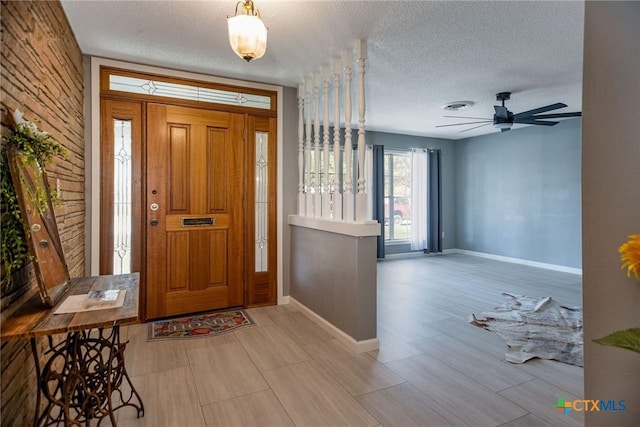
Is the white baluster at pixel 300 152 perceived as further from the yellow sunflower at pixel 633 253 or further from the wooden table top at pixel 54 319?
the yellow sunflower at pixel 633 253

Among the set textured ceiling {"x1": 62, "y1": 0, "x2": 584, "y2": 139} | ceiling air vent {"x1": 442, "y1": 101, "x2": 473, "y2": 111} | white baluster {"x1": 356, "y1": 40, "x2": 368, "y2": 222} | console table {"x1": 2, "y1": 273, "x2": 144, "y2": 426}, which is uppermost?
ceiling air vent {"x1": 442, "y1": 101, "x2": 473, "y2": 111}

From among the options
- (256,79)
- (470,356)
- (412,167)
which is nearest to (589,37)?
(470,356)

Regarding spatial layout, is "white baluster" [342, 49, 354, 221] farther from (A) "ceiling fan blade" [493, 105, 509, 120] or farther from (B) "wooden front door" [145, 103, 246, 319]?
(A) "ceiling fan blade" [493, 105, 509, 120]

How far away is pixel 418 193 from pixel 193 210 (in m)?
4.99

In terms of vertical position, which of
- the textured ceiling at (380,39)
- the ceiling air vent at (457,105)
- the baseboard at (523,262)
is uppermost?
the ceiling air vent at (457,105)

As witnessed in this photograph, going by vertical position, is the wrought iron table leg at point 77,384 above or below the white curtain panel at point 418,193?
below

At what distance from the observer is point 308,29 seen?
101 inches

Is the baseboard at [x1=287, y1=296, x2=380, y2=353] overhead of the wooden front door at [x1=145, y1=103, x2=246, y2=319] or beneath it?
beneath

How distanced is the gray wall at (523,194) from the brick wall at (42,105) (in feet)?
21.2

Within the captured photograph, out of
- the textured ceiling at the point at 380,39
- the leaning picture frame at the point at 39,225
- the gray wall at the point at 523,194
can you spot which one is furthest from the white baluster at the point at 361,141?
the gray wall at the point at 523,194

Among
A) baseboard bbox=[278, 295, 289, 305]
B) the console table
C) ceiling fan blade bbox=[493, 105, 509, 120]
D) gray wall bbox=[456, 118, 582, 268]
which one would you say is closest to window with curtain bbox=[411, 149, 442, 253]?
gray wall bbox=[456, 118, 582, 268]

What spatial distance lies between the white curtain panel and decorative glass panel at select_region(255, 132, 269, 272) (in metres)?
4.19

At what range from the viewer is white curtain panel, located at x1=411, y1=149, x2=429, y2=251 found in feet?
23.3

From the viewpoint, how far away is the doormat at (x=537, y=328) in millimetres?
2596
